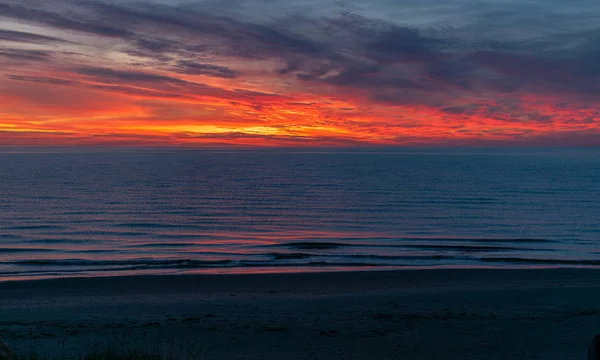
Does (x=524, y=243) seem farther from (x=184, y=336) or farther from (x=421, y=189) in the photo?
(x=421, y=189)

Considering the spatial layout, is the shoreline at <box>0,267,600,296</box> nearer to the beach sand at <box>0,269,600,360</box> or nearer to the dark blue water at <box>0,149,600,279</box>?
the beach sand at <box>0,269,600,360</box>

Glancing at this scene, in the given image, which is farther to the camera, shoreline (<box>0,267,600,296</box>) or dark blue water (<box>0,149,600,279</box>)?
dark blue water (<box>0,149,600,279</box>)

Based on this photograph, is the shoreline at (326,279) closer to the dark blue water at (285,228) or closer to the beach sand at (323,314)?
the beach sand at (323,314)

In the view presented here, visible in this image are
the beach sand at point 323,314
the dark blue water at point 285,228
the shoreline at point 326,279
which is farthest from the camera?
the dark blue water at point 285,228

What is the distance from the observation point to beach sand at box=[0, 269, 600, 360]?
11.2 metres

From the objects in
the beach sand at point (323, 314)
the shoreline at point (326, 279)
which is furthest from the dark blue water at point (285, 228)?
the beach sand at point (323, 314)

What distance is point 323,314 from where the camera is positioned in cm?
1404

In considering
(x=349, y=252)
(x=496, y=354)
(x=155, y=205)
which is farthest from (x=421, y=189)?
(x=496, y=354)

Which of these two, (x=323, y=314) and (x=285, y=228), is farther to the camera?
(x=285, y=228)

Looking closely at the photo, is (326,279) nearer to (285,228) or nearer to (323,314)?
(323,314)

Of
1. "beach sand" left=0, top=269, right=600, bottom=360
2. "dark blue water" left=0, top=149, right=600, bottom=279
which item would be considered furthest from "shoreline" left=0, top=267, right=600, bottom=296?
"dark blue water" left=0, top=149, right=600, bottom=279

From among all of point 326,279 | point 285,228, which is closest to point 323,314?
point 326,279

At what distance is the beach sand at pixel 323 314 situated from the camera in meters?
11.2

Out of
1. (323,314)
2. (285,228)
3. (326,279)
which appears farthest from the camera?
(285,228)
